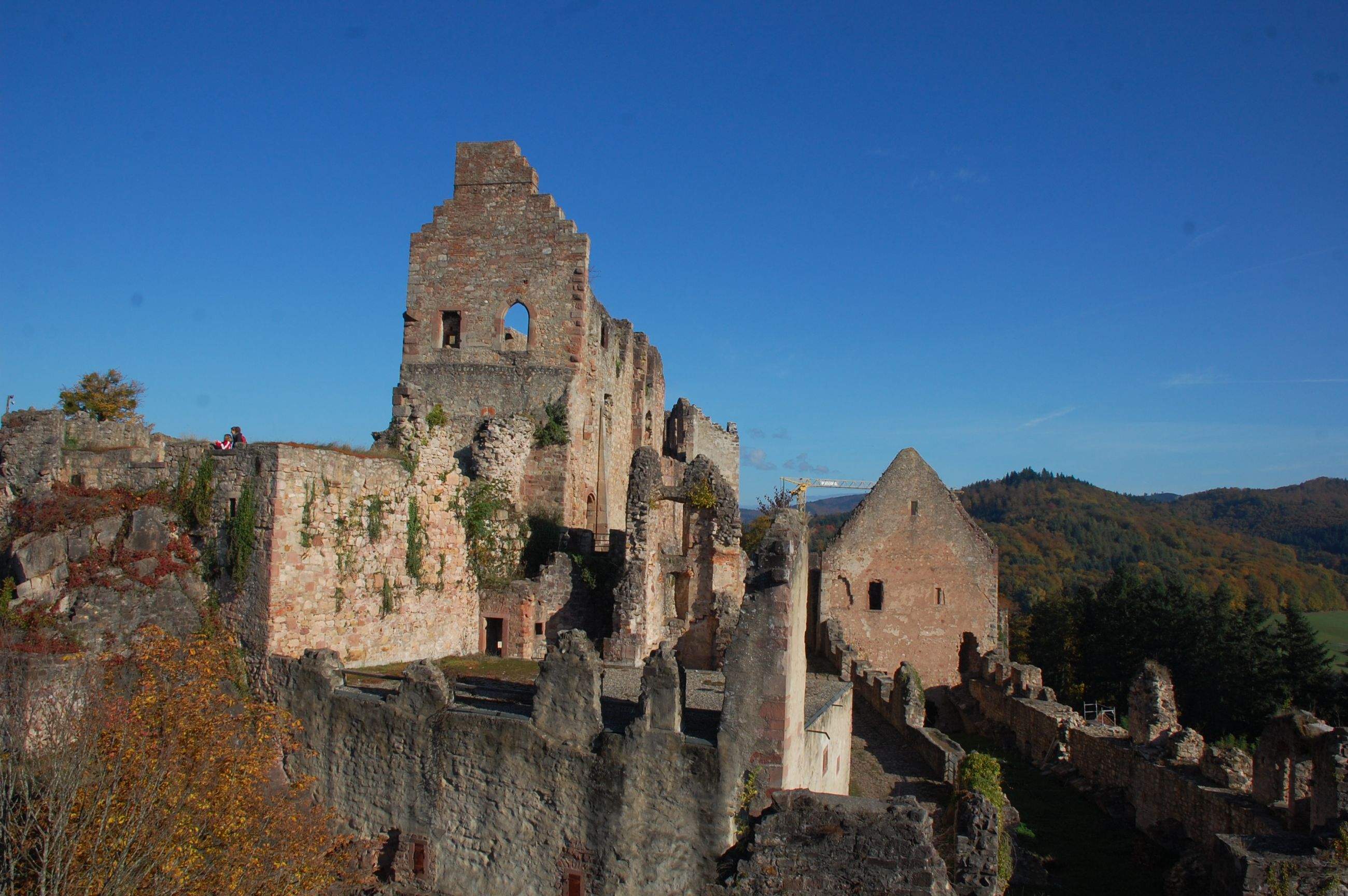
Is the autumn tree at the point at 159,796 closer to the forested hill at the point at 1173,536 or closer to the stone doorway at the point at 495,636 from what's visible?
the stone doorway at the point at 495,636

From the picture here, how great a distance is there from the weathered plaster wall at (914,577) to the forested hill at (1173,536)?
4426 centimetres

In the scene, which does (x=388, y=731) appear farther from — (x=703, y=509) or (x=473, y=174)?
(x=473, y=174)

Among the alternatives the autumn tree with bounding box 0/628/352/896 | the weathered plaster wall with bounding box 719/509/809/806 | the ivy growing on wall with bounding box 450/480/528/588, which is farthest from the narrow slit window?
the weathered plaster wall with bounding box 719/509/809/806

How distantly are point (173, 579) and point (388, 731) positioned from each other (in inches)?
208

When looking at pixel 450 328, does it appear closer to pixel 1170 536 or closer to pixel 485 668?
pixel 485 668

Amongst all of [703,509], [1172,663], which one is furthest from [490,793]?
[1172,663]

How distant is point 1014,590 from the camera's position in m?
83.2

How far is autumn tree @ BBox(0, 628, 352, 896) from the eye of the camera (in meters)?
9.65

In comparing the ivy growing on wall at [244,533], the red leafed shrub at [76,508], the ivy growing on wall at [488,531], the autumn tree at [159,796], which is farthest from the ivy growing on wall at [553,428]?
the autumn tree at [159,796]

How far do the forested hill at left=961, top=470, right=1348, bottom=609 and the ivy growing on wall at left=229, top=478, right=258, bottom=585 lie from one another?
64267mm

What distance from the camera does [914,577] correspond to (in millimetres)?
28688

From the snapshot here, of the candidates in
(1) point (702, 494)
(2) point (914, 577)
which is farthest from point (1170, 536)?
(1) point (702, 494)

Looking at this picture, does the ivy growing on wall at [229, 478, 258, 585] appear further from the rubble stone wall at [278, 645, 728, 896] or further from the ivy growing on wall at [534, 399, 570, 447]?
the ivy growing on wall at [534, 399, 570, 447]

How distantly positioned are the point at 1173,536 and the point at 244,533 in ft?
357
